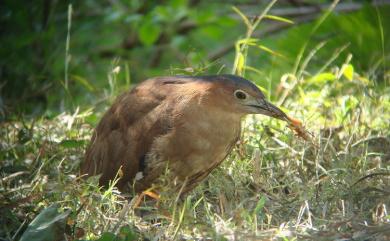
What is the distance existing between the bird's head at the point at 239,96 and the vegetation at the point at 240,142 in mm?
306

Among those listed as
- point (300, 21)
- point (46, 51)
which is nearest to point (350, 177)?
point (300, 21)

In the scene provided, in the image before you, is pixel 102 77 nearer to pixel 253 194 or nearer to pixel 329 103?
pixel 329 103

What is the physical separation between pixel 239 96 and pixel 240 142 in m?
0.49

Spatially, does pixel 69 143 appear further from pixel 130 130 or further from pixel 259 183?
pixel 259 183

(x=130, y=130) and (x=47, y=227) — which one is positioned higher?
(x=130, y=130)

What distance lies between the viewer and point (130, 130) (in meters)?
4.36

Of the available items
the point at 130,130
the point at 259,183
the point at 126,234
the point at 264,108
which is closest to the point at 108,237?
the point at 126,234

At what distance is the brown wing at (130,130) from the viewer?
4227 mm

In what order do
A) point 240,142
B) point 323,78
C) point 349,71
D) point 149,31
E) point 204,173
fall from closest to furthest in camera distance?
point 204,173 < point 240,142 < point 349,71 < point 323,78 < point 149,31

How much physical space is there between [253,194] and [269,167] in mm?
287

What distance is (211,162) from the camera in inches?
164

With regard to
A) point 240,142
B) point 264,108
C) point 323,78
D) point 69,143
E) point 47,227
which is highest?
point 323,78

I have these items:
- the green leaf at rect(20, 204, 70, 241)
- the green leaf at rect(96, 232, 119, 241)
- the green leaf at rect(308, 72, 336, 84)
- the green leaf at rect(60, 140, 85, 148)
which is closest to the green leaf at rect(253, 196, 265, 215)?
the green leaf at rect(96, 232, 119, 241)

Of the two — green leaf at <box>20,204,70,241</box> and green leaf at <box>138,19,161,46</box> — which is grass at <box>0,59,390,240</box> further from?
green leaf at <box>138,19,161,46</box>
